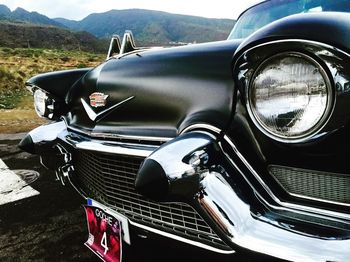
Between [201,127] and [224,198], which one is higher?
[201,127]

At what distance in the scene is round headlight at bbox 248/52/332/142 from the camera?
117cm

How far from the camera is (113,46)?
2.84m

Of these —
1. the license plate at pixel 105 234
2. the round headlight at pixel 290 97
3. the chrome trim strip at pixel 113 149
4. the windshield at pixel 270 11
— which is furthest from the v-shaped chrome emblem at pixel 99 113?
the windshield at pixel 270 11

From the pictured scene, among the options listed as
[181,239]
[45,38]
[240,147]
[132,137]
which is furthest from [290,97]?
[45,38]

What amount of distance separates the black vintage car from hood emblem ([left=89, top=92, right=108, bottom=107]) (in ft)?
0.39

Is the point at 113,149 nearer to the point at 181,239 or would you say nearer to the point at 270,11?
the point at 181,239

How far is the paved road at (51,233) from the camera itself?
5.50 feet

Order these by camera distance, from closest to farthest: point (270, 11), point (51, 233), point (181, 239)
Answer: point (181, 239) → point (51, 233) → point (270, 11)

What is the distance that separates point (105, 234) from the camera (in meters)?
→ 1.84

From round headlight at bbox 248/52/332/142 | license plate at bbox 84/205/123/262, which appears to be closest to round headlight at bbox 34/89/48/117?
license plate at bbox 84/205/123/262

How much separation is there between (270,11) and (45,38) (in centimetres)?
12217

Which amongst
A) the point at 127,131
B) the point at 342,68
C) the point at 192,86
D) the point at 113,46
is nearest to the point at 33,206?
the point at 113,46

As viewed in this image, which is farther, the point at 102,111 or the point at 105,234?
the point at 102,111

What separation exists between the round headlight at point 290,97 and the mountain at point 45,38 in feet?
323
